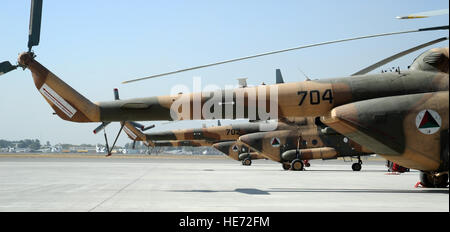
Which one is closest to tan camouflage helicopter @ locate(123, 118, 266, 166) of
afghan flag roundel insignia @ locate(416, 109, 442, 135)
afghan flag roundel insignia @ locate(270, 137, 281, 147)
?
afghan flag roundel insignia @ locate(270, 137, 281, 147)

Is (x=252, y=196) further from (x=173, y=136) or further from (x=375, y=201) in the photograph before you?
(x=173, y=136)

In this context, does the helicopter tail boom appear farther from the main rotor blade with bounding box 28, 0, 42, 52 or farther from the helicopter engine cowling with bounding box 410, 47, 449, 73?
the helicopter engine cowling with bounding box 410, 47, 449, 73

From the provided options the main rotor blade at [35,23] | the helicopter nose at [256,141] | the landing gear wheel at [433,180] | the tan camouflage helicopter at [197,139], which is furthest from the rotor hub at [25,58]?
the tan camouflage helicopter at [197,139]

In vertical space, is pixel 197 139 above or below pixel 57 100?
below

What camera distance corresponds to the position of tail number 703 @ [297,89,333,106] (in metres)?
15.2

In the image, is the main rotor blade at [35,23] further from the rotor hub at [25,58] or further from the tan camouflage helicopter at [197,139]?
the tan camouflage helicopter at [197,139]

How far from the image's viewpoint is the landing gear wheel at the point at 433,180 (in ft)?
50.3

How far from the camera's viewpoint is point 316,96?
15.3 meters

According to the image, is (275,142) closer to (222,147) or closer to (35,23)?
(222,147)

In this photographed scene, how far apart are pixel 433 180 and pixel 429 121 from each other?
3.45m

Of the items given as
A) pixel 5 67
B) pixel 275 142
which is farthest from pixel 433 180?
pixel 275 142

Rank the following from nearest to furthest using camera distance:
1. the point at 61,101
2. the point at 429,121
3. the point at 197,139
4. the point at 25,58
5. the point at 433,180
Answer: the point at 429,121, the point at 433,180, the point at 25,58, the point at 61,101, the point at 197,139
